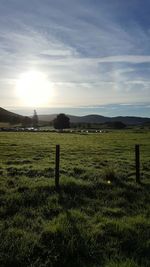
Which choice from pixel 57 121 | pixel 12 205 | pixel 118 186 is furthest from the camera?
pixel 57 121

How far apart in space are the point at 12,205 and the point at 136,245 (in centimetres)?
427

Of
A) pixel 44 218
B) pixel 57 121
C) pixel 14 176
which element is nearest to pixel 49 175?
pixel 14 176

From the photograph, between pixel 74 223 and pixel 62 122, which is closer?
pixel 74 223

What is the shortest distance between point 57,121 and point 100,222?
16529cm

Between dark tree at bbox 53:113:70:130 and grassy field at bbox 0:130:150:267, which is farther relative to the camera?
dark tree at bbox 53:113:70:130

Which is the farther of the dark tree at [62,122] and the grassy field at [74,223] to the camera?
the dark tree at [62,122]

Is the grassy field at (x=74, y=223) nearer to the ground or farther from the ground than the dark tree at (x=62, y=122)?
nearer to the ground

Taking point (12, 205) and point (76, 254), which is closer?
point (76, 254)

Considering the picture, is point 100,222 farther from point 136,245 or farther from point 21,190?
point 21,190

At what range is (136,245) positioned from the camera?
7.56m

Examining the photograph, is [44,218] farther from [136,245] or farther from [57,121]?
[57,121]

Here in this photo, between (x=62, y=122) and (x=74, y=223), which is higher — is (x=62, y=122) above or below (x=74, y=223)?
above

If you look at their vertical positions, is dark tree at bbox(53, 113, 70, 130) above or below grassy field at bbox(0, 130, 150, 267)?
above

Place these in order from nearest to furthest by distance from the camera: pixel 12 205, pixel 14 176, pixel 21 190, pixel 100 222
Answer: pixel 100 222, pixel 12 205, pixel 21 190, pixel 14 176
